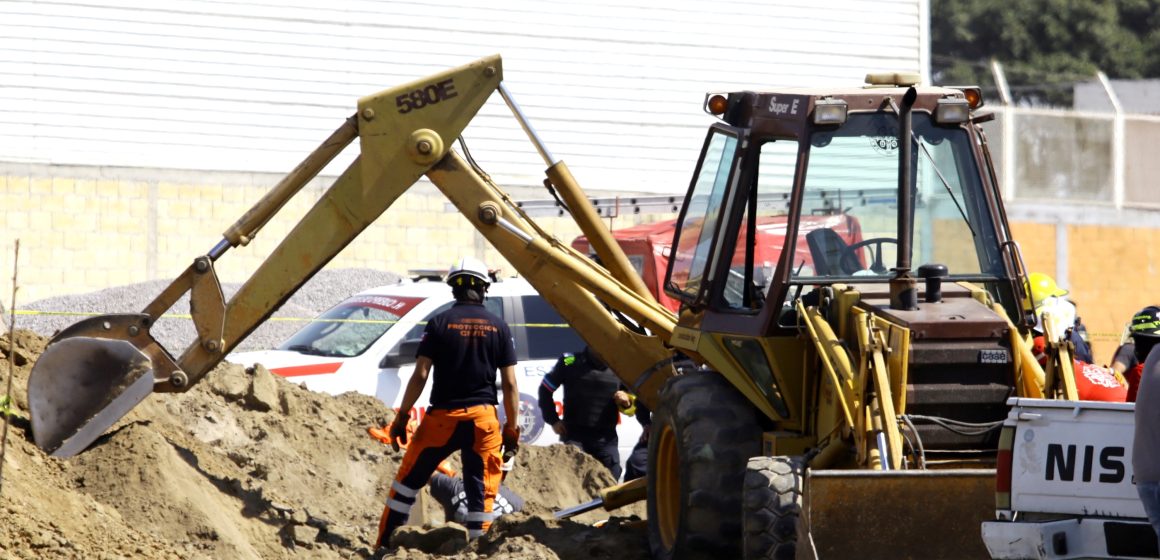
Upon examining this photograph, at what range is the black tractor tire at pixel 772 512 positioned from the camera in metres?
7.10

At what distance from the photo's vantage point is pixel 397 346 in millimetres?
13250

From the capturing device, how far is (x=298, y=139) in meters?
25.5

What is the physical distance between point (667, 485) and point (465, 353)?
2.15 m

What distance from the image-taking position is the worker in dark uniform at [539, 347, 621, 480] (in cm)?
1215

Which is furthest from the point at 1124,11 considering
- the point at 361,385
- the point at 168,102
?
the point at 361,385

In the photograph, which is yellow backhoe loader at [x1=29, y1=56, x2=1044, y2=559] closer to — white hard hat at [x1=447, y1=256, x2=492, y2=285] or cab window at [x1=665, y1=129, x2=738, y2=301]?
cab window at [x1=665, y1=129, x2=738, y2=301]

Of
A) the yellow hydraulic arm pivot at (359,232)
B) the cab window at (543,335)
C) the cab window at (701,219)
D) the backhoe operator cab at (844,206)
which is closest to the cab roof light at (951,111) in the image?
the backhoe operator cab at (844,206)

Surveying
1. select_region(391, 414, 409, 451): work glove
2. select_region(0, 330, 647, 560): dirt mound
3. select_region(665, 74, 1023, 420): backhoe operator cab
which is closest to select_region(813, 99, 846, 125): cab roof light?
select_region(665, 74, 1023, 420): backhoe operator cab

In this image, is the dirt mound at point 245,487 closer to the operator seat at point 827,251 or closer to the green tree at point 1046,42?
the operator seat at point 827,251

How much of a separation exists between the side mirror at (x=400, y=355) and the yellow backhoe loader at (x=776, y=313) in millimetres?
3380

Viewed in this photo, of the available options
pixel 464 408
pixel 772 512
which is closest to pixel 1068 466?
pixel 772 512

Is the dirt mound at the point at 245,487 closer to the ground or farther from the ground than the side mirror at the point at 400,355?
closer to the ground

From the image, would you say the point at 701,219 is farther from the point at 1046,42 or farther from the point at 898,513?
the point at 1046,42

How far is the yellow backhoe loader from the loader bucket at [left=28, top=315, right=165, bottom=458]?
1cm
